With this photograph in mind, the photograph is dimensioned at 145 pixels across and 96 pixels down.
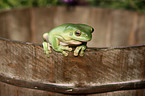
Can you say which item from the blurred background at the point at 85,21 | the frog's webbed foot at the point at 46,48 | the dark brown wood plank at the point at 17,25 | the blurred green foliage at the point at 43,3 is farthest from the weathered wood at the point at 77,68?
the blurred green foliage at the point at 43,3

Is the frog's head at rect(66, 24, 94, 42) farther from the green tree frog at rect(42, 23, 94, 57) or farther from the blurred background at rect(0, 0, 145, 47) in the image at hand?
the blurred background at rect(0, 0, 145, 47)

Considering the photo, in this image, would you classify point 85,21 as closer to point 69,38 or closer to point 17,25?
point 17,25

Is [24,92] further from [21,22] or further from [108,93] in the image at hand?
[21,22]

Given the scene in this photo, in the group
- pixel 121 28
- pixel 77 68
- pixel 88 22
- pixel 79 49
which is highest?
pixel 88 22

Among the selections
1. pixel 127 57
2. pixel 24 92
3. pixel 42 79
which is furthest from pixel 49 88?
pixel 127 57

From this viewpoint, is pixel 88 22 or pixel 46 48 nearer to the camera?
pixel 46 48

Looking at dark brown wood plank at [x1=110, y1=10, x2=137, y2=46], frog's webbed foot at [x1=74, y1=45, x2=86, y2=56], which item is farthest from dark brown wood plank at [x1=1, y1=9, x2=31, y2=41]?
frog's webbed foot at [x1=74, y1=45, x2=86, y2=56]

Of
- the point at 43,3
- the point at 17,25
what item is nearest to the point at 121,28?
the point at 43,3

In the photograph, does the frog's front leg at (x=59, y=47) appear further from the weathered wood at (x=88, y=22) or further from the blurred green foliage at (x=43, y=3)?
the blurred green foliage at (x=43, y=3)
